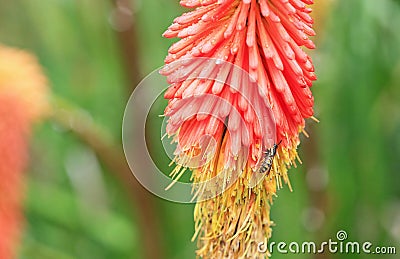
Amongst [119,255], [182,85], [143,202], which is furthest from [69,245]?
[182,85]

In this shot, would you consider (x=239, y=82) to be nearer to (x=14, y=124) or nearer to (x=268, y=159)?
(x=268, y=159)

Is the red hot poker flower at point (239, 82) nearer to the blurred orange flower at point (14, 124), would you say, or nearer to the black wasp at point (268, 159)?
the black wasp at point (268, 159)
